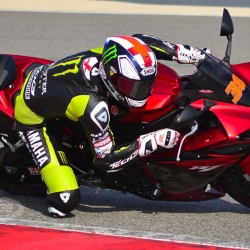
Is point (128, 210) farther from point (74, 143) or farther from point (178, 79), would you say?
point (178, 79)

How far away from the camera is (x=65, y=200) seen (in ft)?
19.9

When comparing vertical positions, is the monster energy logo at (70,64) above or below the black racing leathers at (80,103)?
above

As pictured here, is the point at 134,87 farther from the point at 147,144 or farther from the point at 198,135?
the point at 198,135

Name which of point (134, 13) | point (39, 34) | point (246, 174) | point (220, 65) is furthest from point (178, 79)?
point (134, 13)

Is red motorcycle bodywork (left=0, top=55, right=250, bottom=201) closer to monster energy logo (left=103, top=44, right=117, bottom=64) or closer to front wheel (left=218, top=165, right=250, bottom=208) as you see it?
front wheel (left=218, top=165, right=250, bottom=208)

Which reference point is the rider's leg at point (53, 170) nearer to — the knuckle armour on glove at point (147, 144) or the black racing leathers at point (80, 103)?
the black racing leathers at point (80, 103)

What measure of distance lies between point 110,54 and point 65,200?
108cm

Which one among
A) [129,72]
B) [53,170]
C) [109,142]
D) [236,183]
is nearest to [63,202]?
[53,170]

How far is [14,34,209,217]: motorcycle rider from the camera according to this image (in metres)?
5.66

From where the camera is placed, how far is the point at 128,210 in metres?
6.32

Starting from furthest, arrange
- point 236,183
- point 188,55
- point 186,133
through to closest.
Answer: point 188,55
point 236,183
point 186,133

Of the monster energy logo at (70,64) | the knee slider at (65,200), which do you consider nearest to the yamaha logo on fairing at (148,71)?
the monster energy logo at (70,64)

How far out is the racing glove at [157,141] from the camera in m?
5.71

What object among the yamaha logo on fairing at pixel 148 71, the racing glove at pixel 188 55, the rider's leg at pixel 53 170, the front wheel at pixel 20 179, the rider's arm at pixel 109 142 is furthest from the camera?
the front wheel at pixel 20 179
